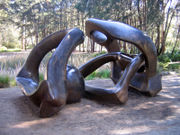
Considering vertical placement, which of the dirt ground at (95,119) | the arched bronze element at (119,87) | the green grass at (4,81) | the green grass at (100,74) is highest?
the arched bronze element at (119,87)

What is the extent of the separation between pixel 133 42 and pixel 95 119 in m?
2.22

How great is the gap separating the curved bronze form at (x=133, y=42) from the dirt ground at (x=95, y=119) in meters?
0.54

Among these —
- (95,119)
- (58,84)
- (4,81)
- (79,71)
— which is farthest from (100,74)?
(58,84)

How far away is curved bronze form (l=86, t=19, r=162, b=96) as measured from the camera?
478 cm

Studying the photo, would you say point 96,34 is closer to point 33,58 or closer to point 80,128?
point 33,58

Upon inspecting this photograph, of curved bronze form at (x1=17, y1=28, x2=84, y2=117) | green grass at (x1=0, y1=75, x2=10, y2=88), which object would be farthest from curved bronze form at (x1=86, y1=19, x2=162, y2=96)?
green grass at (x1=0, y1=75, x2=10, y2=88)

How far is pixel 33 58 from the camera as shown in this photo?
5445mm

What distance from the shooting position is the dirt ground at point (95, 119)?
11.5 feet

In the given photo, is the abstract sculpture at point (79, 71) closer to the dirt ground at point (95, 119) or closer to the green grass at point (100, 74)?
the dirt ground at point (95, 119)

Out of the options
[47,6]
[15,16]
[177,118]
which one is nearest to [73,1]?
[47,6]

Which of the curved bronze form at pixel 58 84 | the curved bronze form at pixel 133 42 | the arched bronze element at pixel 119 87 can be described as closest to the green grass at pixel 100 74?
the curved bronze form at pixel 133 42

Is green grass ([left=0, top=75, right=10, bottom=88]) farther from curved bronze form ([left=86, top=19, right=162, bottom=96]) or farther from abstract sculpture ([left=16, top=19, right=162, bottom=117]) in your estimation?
curved bronze form ([left=86, top=19, right=162, bottom=96])

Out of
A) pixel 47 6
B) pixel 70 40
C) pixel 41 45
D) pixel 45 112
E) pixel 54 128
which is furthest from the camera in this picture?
pixel 47 6

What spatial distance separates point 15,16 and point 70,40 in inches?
1383
